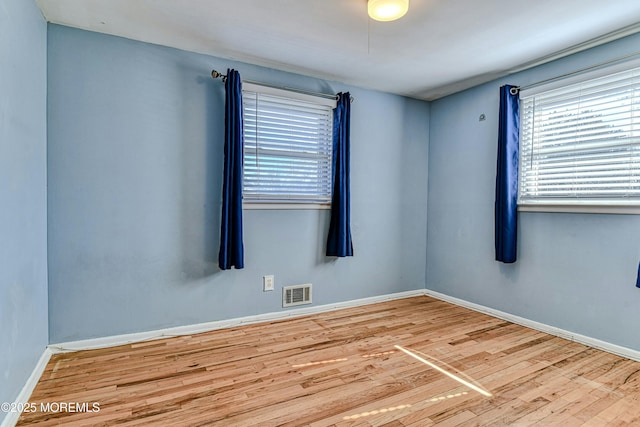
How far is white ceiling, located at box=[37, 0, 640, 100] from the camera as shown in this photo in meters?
2.09

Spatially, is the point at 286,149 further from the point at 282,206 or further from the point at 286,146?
the point at 282,206

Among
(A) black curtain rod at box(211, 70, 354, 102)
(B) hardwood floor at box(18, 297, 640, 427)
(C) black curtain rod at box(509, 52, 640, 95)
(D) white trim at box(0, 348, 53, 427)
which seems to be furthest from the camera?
(A) black curtain rod at box(211, 70, 354, 102)

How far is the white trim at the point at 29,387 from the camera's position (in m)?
1.55

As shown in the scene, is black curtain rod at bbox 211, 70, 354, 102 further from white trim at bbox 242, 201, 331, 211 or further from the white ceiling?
white trim at bbox 242, 201, 331, 211

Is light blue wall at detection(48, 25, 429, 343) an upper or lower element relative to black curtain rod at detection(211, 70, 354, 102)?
lower

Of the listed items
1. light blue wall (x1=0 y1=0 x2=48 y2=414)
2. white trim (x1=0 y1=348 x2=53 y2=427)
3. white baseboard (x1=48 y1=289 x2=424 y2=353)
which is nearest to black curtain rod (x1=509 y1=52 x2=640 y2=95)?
white baseboard (x1=48 y1=289 x2=424 y2=353)

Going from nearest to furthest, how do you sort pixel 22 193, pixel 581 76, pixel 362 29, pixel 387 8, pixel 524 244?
1. pixel 22 193
2. pixel 387 8
3. pixel 362 29
4. pixel 581 76
5. pixel 524 244

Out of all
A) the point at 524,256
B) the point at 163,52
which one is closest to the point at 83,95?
the point at 163,52

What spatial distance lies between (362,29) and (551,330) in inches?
112

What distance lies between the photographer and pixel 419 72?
124 inches

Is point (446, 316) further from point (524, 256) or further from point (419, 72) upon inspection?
point (419, 72)

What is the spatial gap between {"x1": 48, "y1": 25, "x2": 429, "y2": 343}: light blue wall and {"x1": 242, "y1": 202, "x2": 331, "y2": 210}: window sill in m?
0.05

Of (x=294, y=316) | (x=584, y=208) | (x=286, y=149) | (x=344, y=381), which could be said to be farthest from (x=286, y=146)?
(x=584, y=208)

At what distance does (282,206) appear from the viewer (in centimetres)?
312
